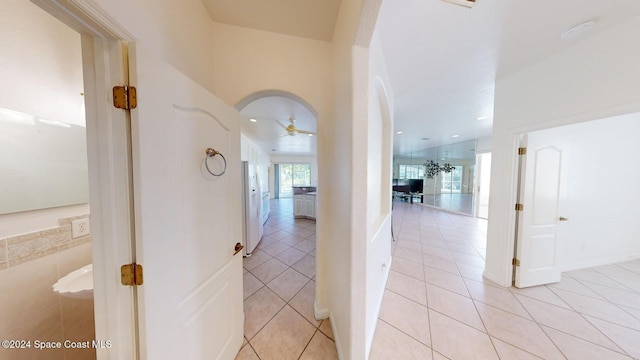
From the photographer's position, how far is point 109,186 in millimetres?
697

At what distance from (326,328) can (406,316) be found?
2.67 feet

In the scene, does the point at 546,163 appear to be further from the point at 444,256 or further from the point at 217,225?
the point at 217,225

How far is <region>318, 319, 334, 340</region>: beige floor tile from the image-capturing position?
5.10 feet

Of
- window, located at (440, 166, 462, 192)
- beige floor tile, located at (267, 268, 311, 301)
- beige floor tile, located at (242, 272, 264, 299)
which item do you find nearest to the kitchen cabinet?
beige floor tile, located at (267, 268, 311, 301)

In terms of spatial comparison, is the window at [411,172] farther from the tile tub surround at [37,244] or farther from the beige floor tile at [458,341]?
the tile tub surround at [37,244]

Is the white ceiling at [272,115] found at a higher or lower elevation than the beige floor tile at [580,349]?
higher

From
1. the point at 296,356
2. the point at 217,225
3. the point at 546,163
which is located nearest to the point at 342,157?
the point at 217,225

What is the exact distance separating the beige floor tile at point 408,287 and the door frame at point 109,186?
2312mm

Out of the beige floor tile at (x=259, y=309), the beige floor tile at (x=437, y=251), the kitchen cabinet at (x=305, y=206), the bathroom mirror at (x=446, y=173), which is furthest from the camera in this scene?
the bathroom mirror at (x=446, y=173)

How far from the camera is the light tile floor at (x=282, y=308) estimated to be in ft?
4.66

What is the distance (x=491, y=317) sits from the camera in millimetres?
1727

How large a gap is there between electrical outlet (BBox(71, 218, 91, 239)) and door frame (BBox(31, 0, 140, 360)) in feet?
2.99

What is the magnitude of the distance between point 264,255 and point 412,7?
352 centimetres

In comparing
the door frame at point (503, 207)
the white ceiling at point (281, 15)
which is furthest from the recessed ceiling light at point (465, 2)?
the door frame at point (503, 207)
